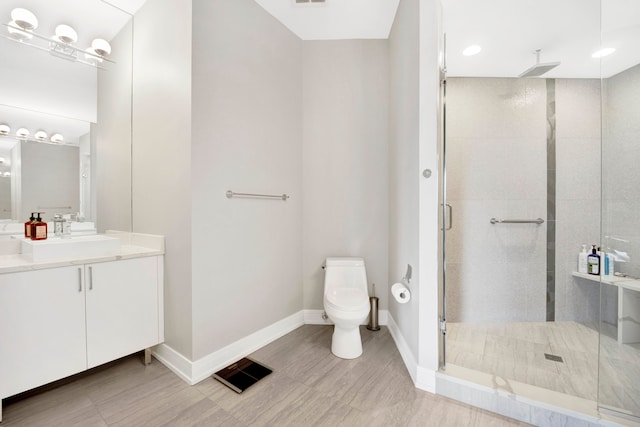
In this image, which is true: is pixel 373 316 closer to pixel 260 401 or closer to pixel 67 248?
pixel 260 401

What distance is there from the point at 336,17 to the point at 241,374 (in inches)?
108

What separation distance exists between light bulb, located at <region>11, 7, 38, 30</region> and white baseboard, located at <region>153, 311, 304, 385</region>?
2.20 meters

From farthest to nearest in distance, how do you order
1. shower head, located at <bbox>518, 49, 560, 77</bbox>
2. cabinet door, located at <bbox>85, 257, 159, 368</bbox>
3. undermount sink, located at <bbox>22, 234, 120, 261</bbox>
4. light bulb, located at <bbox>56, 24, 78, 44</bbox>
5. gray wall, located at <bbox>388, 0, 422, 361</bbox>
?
shower head, located at <bbox>518, 49, 560, 77</bbox>
light bulb, located at <bbox>56, 24, 78, 44</bbox>
gray wall, located at <bbox>388, 0, 422, 361</bbox>
cabinet door, located at <bbox>85, 257, 159, 368</bbox>
undermount sink, located at <bbox>22, 234, 120, 261</bbox>

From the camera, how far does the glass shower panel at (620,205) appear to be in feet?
4.05

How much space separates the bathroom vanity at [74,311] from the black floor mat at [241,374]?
526 mm

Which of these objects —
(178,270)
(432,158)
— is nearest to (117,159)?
(178,270)

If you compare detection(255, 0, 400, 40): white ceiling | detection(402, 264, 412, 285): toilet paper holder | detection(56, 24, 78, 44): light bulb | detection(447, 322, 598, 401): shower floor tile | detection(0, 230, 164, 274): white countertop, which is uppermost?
detection(255, 0, 400, 40): white ceiling

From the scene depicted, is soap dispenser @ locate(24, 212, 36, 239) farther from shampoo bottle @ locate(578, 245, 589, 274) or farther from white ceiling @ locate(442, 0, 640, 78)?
shampoo bottle @ locate(578, 245, 589, 274)

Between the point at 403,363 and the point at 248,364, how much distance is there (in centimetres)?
107

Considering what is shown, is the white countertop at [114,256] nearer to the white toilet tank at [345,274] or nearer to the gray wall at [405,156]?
the white toilet tank at [345,274]

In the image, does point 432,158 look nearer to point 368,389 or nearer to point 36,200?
point 368,389

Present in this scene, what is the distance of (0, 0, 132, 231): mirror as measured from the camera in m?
1.57

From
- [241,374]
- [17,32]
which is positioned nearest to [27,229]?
[17,32]

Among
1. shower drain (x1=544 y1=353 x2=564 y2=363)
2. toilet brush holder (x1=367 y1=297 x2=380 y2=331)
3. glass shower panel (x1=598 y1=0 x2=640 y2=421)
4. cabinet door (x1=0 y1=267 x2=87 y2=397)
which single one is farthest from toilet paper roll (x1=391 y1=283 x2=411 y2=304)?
cabinet door (x1=0 y1=267 x2=87 y2=397)
